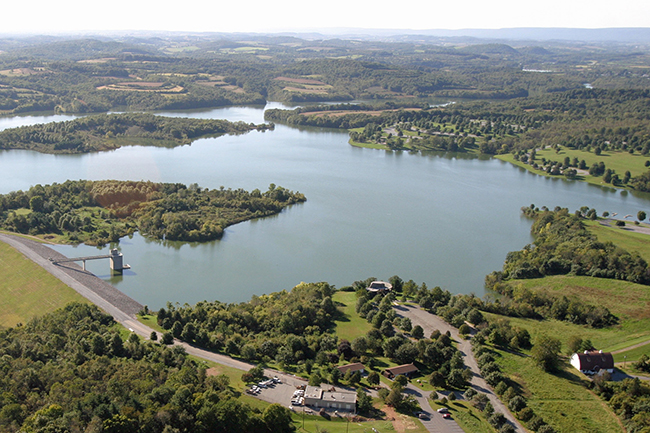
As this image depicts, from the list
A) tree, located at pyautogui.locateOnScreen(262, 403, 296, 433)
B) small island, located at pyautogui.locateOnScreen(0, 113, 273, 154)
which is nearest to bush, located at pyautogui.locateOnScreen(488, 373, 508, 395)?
tree, located at pyautogui.locateOnScreen(262, 403, 296, 433)

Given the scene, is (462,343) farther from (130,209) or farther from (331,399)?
(130,209)

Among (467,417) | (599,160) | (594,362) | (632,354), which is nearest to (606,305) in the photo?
(632,354)

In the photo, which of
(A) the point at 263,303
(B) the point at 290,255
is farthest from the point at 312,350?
(B) the point at 290,255

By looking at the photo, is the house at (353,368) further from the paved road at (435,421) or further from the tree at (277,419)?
the tree at (277,419)

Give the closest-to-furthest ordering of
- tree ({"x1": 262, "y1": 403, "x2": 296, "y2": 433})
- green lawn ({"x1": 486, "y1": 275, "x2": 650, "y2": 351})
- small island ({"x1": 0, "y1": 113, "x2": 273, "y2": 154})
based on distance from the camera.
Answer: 1. tree ({"x1": 262, "y1": 403, "x2": 296, "y2": 433})
2. green lawn ({"x1": 486, "y1": 275, "x2": 650, "y2": 351})
3. small island ({"x1": 0, "y1": 113, "x2": 273, "y2": 154})

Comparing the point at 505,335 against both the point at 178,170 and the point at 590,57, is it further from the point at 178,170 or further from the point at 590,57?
the point at 590,57

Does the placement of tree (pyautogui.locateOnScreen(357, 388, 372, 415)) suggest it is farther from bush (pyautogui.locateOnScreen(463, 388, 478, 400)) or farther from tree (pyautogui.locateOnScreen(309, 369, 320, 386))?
bush (pyautogui.locateOnScreen(463, 388, 478, 400))
